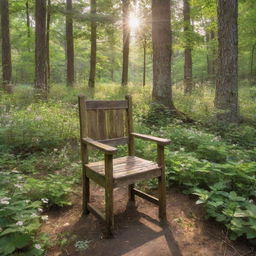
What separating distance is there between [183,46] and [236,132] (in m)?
5.66

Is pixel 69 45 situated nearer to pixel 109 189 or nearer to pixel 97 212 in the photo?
pixel 97 212

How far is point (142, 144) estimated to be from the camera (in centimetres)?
464

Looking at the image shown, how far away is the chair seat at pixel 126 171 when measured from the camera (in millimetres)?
2506

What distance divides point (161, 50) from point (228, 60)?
185cm

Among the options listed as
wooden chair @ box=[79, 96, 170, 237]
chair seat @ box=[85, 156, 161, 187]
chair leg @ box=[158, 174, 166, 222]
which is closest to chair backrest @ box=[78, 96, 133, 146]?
wooden chair @ box=[79, 96, 170, 237]

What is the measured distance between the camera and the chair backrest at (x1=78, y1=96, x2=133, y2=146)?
9.51 feet

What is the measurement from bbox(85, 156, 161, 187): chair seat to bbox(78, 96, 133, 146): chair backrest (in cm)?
36

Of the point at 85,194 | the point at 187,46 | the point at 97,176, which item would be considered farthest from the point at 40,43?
the point at 97,176

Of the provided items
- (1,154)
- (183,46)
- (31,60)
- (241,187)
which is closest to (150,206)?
(241,187)

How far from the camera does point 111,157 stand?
2.39 meters

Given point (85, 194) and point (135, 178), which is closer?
point (135, 178)

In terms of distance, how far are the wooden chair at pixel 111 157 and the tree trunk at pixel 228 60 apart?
417 cm

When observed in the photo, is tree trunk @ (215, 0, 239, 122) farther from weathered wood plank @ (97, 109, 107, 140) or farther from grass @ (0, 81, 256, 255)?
weathered wood plank @ (97, 109, 107, 140)

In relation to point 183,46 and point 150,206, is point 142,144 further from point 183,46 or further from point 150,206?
point 183,46
